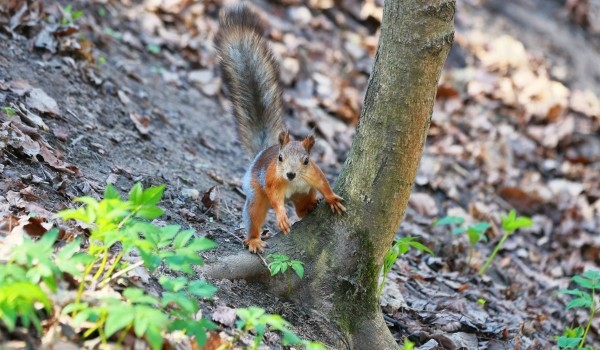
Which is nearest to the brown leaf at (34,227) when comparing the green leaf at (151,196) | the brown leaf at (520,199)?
the green leaf at (151,196)

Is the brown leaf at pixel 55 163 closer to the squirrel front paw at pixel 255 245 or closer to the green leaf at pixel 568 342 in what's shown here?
the squirrel front paw at pixel 255 245

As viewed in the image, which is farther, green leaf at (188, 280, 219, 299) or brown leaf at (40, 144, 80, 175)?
brown leaf at (40, 144, 80, 175)

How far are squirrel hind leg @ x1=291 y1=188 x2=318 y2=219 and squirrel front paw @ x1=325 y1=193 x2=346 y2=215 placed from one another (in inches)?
7.2

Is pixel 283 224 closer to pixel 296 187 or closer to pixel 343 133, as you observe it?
pixel 296 187

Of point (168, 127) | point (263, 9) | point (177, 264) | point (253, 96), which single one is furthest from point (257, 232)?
point (263, 9)

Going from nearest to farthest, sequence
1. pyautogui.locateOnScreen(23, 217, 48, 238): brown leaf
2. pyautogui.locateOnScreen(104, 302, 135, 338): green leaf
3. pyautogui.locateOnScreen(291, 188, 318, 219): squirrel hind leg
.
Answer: pyautogui.locateOnScreen(104, 302, 135, 338): green leaf, pyautogui.locateOnScreen(23, 217, 48, 238): brown leaf, pyautogui.locateOnScreen(291, 188, 318, 219): squirrel hind leg

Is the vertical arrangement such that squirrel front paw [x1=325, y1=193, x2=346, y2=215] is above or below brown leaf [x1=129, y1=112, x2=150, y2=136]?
above

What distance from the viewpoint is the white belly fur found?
11.0ft

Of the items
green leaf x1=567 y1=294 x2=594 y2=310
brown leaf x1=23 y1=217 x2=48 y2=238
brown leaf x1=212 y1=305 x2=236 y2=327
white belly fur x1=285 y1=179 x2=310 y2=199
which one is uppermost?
white belly fur x1=285 y1=179 x2=310 y2=199

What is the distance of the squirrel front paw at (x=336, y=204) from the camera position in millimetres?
3164

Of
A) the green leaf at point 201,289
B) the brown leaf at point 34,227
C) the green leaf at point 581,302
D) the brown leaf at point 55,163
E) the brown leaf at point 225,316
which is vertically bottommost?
the brown leaf at point 225,316

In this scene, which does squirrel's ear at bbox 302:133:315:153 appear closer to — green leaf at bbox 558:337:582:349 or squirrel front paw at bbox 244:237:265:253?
squirrel front paw at bbox 244:237:265:253

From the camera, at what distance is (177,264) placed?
218 centimetres

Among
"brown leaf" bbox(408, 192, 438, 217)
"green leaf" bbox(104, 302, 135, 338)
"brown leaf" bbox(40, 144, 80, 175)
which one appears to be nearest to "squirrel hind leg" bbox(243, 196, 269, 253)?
"brown leaf" bbox(40, 144, 80, 175)
